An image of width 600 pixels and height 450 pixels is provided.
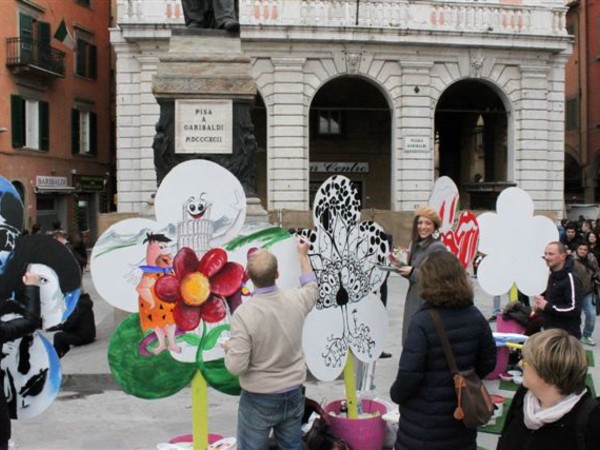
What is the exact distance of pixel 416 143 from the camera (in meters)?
22.4


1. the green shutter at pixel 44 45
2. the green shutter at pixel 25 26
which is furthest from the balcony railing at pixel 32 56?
the green shutter at pixel 25 26

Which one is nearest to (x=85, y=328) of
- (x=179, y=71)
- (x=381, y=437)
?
(x=179, y=71)

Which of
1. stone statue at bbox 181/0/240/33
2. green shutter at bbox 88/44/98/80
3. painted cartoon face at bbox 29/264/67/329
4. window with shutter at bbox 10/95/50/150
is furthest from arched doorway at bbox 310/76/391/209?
painted cartoon face at bbox 29/264/67/329

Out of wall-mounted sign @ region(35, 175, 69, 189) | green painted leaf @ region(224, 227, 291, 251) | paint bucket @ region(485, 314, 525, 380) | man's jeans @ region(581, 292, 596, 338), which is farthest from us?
wall-mounted sign @ region(35, 175, 69, 189)

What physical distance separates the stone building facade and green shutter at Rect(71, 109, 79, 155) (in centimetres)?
939

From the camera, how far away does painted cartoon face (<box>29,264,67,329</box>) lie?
3.85m

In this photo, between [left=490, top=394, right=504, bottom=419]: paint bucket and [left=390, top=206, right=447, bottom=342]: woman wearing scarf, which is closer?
[left=390, top=206, right=447, bottom=342]: woman wearing scarf

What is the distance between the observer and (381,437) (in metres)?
4.73

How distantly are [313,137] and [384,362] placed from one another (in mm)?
21161

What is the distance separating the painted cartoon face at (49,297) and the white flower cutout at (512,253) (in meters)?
4.57

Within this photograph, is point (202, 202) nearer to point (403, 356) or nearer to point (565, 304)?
point (403, 356)

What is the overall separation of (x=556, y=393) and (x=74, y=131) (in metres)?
30.5

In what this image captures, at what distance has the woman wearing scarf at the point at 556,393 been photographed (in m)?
2.38

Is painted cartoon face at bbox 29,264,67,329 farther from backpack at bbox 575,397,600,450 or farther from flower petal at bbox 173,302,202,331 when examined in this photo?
backpack at bbox 575,397,600,450
